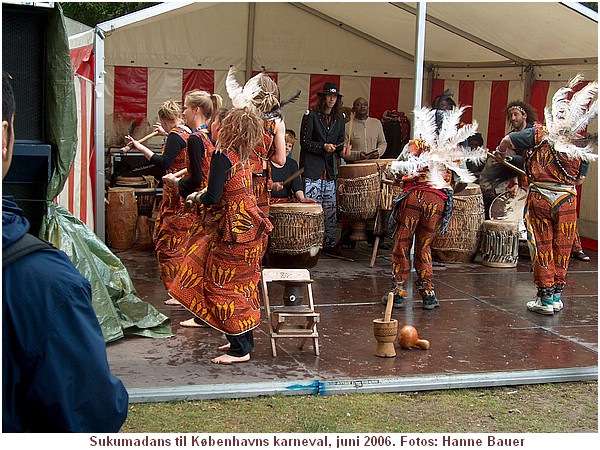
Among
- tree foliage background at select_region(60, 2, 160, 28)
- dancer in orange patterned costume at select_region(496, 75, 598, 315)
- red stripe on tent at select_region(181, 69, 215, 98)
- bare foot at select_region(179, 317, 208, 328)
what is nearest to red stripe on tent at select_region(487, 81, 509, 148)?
red stripe on tent at select_region(181, 69, 215, 98)

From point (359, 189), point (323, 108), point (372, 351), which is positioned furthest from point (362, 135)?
point (372, 351)

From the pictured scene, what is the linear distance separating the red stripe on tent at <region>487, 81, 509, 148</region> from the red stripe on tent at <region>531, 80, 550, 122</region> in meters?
0.48

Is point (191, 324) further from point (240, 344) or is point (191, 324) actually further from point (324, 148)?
point (324, 148)

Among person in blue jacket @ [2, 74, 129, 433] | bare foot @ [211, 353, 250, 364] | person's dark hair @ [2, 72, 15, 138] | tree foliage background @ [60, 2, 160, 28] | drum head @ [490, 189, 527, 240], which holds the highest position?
tree foliage background @ [60, 2, 160, 28]

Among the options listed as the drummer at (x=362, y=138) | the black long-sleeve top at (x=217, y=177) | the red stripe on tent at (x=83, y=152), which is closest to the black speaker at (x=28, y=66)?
the black long-sleeve top at (x=217, y=177)

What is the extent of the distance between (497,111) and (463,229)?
3170 millimetres

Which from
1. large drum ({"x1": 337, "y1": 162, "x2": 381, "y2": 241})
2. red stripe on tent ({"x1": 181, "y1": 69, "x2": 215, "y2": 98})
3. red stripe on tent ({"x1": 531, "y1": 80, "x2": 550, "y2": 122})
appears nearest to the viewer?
large drum ({"x1": 337, "y1": 162, "x2": 381, "y2": 241})

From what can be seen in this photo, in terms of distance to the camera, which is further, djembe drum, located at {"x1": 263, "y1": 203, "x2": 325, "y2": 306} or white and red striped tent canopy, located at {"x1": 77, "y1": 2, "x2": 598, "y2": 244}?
white and red striped tent canopy, located at {"x1": 77, "y1": 2, "x2": 598, "y2": 244}

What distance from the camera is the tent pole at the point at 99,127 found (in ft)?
25.2

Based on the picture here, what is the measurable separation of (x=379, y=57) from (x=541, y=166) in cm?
583

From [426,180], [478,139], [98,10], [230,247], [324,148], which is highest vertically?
[98,10]

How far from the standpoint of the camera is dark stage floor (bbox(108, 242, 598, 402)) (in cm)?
495

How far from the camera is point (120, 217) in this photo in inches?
371

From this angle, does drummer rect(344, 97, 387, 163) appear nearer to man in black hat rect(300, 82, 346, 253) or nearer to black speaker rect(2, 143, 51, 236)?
man in black hat rect(300, 82, 346, 253)
